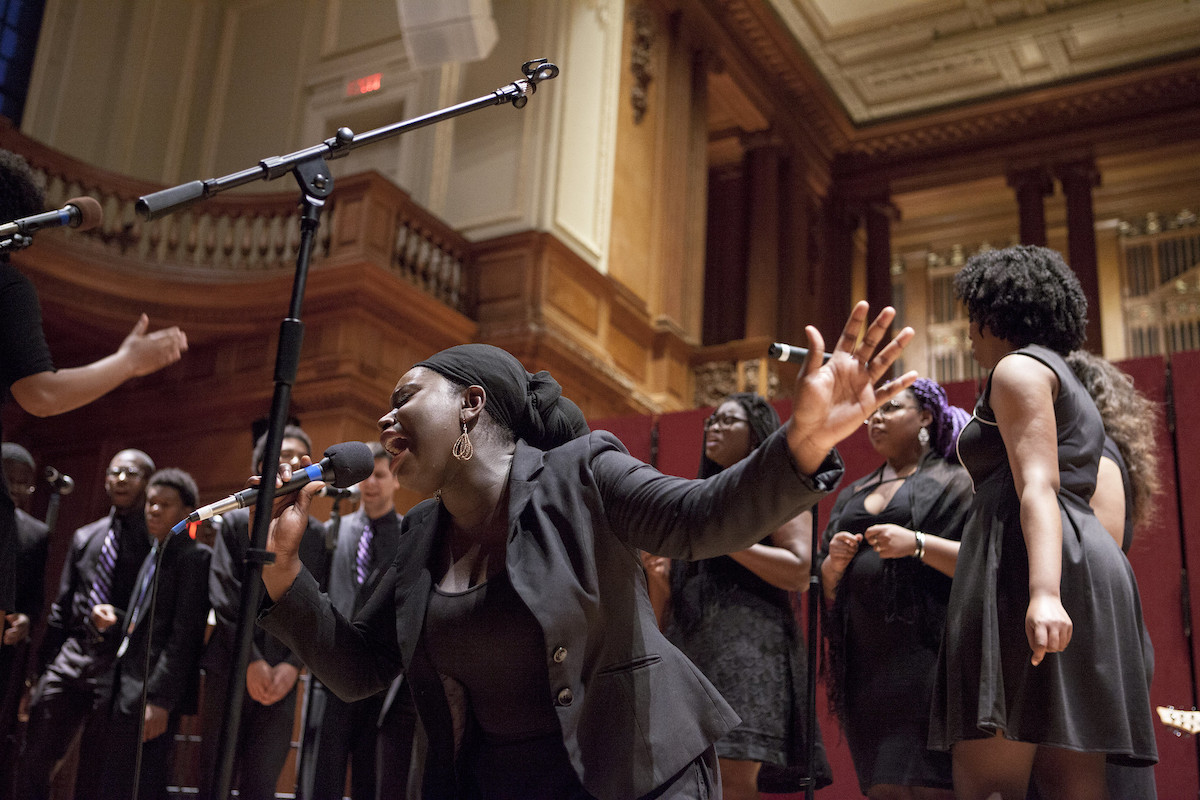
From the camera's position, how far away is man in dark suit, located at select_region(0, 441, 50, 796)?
455cm

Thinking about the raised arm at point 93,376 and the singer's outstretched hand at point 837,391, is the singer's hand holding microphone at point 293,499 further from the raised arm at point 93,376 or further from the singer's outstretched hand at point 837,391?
the singer's outstretched hand at point 837,391

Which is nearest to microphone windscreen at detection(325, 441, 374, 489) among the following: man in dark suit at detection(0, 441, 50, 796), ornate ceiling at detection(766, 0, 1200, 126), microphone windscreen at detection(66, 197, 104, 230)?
microphone windscreen at detection(66, 197, 104, 230)

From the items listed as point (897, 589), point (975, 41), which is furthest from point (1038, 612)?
point (975, 41)

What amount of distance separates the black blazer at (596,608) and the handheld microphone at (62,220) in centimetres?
96

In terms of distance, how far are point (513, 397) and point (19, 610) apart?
351cm

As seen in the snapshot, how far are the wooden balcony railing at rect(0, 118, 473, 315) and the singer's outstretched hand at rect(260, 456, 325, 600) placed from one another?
19.3 feet

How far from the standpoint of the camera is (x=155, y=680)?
13.4 feet

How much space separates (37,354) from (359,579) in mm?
1756

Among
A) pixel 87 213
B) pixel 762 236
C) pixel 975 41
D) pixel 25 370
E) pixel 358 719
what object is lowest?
pixel 358 719

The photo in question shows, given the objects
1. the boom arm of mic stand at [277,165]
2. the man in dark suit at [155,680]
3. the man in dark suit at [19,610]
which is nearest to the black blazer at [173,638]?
the man in dark suit at [155,680]

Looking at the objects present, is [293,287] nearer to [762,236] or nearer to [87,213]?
[87,213]

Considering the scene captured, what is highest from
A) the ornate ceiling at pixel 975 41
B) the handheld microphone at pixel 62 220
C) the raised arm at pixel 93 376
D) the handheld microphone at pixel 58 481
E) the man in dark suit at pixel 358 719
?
the ornate ceiling at pixel 975 41

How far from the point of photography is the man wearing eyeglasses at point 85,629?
433 centimetres

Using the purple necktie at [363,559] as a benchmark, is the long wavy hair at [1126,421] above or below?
above
